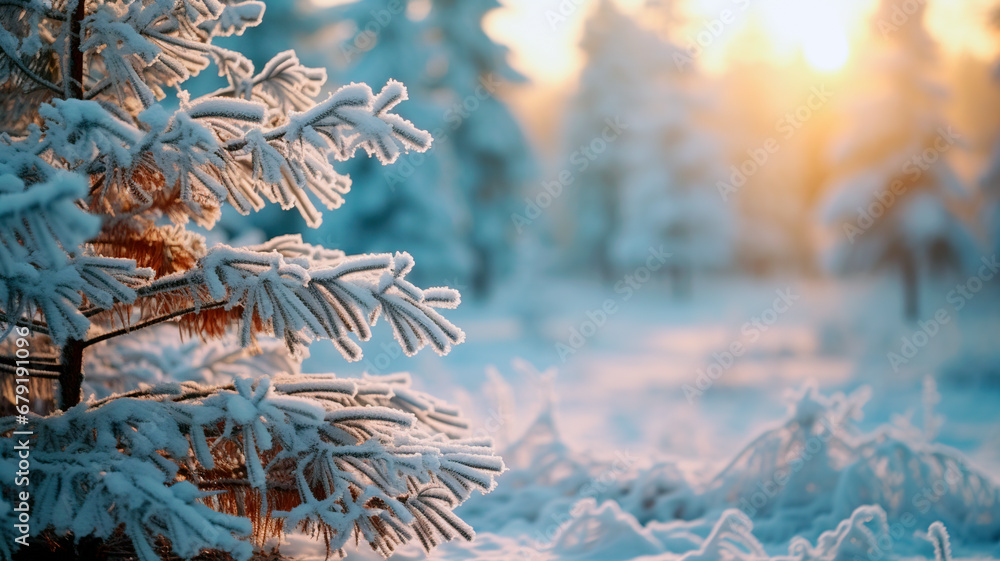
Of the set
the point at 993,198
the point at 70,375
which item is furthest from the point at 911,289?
the point at 70,375

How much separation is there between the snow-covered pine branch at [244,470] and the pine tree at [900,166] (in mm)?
17964

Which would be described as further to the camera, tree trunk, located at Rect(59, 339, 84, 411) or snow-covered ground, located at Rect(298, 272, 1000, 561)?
snow-covered ground, located at Rect(298, 272, 1000, 561)

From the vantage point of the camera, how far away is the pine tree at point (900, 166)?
58.6ft

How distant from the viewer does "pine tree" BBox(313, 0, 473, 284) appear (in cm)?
1864
